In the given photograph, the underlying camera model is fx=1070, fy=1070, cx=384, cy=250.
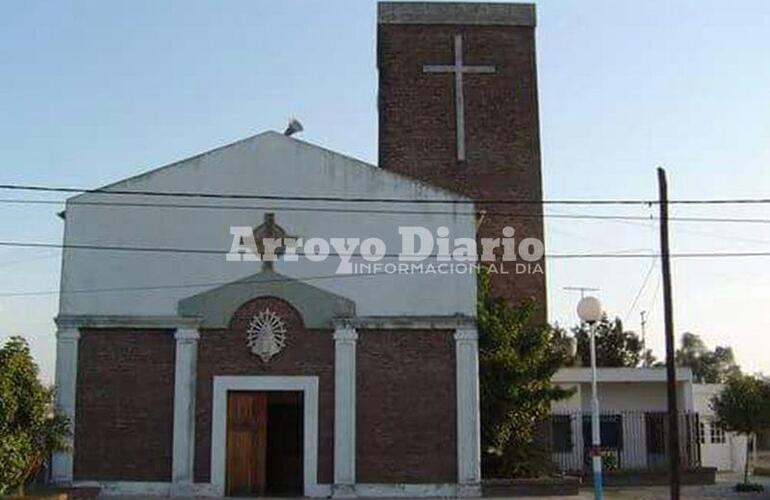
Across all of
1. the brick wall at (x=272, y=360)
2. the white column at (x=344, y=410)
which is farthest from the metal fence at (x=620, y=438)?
the brick wall at (x=272, y=360)

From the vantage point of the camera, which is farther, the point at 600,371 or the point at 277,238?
the point at 600,371

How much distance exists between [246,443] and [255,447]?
0.76ft

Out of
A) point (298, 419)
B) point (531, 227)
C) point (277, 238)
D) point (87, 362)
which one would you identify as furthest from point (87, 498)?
point (531, 227)

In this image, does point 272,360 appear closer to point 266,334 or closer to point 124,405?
point 266,334

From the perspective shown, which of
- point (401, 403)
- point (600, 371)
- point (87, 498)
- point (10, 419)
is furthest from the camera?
point (600, 371)

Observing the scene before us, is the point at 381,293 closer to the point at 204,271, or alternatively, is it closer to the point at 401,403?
the point at 401,403

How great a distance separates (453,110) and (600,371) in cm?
1386

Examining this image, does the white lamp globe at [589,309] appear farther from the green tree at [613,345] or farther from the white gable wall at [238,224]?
the green tree at [613,345]

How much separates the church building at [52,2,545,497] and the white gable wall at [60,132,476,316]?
1.3 inches

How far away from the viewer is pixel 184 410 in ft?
81.0

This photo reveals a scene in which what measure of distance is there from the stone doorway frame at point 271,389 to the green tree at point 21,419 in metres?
3.92

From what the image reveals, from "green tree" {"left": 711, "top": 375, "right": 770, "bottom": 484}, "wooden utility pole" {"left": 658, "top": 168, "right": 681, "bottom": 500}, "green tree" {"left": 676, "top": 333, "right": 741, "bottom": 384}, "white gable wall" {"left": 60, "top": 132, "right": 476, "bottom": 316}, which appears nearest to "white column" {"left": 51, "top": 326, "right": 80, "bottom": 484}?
"white gable wall" {"left": 60, "top": 132, "right": 476, "bottom": 316}

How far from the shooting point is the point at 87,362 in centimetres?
2512

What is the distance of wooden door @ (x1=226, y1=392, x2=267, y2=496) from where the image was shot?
2484 cm
